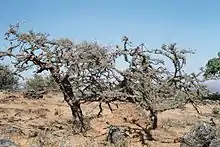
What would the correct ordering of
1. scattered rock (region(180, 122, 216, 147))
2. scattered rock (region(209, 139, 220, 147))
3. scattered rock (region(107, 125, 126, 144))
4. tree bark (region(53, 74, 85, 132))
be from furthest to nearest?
1. tree bark (region(53, 74, 85, 132))
2. scattered rock (region(107, 125, 126, 144))
3. scattered rock (region(180, 122, 216, 147))
4. scattered rock (region(209, 139, 220, 147))

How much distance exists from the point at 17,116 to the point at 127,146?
6.61 m

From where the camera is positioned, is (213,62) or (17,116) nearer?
(17,116)

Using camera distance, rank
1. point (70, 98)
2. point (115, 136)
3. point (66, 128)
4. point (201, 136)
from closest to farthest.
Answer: point (201, 136) < point (115, 136) < point (70, 98) < point (66, 128)

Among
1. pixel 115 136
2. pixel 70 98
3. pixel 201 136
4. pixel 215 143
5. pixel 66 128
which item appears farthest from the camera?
pixel 66 128

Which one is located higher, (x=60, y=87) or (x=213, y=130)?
(x=60, y=87)

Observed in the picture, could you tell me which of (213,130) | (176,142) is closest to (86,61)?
(176,142)

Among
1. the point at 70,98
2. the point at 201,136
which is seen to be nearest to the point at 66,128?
A: the point at 70,98

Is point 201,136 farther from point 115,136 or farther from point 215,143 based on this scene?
point 115,136

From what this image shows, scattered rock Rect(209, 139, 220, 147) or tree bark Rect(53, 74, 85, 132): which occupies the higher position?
tree bark Rect(53, 74, 85, 132)

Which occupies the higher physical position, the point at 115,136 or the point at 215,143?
the point at 115,136

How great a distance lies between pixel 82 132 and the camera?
43.1ft

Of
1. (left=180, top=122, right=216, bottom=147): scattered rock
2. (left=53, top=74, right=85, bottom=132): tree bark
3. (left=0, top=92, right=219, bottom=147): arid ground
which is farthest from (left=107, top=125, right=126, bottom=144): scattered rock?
(left=53, top=74, right=85, bottom=132): tree bark

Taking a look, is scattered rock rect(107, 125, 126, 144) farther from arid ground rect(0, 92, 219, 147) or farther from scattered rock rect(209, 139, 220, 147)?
scattered rock rect(209, 139, 220, 147)

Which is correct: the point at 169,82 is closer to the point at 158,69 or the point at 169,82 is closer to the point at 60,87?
the point at 158,69
